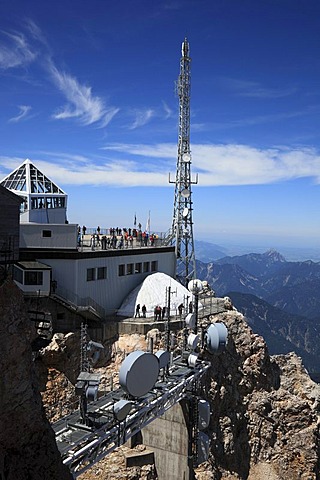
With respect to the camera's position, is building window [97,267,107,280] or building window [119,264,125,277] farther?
building window [119,264,125,277]

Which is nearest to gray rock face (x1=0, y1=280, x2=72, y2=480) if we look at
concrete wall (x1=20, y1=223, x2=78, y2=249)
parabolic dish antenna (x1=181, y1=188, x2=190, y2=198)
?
concrete wall (x1=20, y1=223, x2=78, y2=249)

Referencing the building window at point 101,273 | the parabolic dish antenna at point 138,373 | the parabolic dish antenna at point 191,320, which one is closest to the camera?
the parabolic dish antenna at point 138,373

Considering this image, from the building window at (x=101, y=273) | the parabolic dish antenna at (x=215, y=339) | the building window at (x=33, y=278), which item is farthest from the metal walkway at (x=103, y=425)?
the building window at (x=101, y=273)

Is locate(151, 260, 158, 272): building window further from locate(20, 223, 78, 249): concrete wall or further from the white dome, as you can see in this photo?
locate(20, 223, 78, 249): concrete wall

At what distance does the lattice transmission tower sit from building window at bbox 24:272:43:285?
2025 cm

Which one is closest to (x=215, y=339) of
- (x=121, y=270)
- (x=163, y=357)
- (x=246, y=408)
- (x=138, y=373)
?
(x=163, y=357)

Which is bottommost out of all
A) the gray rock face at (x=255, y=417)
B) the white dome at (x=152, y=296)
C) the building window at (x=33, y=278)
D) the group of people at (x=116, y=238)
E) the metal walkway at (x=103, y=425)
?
the gray rock face at (x=255, y=417)

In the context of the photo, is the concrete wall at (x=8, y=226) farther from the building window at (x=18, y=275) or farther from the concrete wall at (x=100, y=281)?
the concrete wall at (x=100, y=281)

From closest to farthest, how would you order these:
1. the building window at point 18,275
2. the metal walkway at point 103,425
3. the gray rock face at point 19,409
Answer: the gray rock face at point 19,409 → the metal walkway at point 103,425 → the building window at point 18,275

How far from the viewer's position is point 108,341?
3666cm

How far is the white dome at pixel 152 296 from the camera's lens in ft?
132

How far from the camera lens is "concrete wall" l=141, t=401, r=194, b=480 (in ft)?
108

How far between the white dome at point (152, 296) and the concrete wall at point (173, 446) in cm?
920

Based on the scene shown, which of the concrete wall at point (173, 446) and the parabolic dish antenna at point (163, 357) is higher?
the parabolic dish antenna at point (163, 357)
